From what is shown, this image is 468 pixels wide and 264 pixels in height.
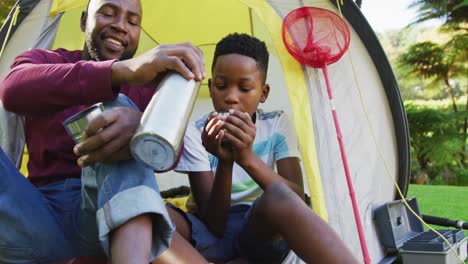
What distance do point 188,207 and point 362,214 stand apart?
0.66 metres

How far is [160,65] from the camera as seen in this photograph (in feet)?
3.09

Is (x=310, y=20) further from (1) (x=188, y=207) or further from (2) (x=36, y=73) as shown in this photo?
(2) (x=36, y=73)

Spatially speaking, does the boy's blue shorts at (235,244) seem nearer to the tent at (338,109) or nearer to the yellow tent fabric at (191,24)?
the tent at (338,109)

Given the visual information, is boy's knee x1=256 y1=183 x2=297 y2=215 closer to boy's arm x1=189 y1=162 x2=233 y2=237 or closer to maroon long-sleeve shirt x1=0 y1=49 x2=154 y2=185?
boy's arm x1=189 y1=162 x2=233 y2=237

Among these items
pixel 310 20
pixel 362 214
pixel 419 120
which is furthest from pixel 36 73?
pixel 419 120

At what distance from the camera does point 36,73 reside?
105 centimetres

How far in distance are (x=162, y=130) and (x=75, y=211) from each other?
37 cm

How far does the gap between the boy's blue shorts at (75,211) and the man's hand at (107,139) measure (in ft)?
0.09

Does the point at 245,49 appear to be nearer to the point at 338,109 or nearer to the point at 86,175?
the point at 338,109

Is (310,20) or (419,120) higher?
(310,20)

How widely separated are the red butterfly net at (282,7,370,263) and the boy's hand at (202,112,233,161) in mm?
511

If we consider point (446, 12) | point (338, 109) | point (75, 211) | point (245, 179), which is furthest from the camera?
point (446, 12)

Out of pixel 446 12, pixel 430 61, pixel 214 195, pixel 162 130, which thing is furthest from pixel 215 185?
pixel 430 61

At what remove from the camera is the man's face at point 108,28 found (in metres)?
1.41
